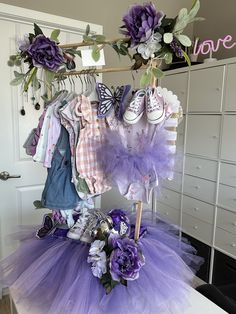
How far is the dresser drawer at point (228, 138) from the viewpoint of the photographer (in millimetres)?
2014

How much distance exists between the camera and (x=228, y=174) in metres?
2.07

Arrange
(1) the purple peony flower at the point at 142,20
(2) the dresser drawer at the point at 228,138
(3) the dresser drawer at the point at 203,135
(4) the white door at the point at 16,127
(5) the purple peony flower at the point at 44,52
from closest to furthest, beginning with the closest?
(1) the purple peony flower at the point at 142,20 < (5) the purple peony flower at the point at 44,52 < (4) the white door at the point at 16,127 < (2) the dresser drawer at the point at 228,138 < (3) the dresser drawer at the point at 203,135

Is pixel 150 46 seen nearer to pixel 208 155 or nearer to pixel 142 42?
pixel 142 42

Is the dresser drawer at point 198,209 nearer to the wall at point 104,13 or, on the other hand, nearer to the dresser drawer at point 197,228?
the dresser drawer at point 197,228

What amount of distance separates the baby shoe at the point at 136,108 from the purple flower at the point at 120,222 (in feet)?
1.15

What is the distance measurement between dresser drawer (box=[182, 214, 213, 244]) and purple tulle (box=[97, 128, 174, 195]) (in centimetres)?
167

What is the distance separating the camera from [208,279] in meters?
2.30

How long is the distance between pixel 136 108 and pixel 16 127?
142 cm

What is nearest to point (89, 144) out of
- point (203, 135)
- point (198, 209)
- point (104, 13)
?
point (203, 135)

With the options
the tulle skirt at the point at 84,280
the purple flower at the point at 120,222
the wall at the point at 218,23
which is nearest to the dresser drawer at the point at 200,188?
the wall at the point at 218,23

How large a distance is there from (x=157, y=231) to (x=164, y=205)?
5.72 feet

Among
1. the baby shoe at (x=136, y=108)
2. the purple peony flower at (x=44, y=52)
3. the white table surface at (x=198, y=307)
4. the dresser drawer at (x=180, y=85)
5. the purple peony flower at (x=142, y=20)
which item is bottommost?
the white table surface at (x=198, y=307)

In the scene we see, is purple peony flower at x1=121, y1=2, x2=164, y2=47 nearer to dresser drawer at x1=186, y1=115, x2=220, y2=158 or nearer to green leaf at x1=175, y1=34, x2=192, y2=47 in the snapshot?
green leaf at x1=175, y1=34, x2=192, y2=47

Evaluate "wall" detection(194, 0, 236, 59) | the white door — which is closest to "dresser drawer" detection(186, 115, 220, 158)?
"wall" detection(194, 0, 236, 59)
